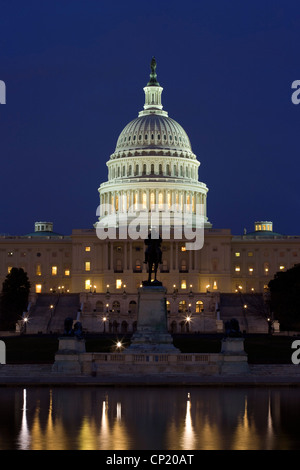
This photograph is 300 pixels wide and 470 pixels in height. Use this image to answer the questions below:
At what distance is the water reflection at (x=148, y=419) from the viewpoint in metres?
36.2

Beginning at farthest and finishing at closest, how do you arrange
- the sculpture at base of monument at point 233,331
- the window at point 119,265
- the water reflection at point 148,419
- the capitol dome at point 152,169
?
1. the capitol dome at point 152,169
2. the window at point 119,265
3. the sculpture at base of monument at point 233,331
4. the water reflection at point 148,419

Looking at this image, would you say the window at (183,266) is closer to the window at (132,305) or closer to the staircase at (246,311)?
the staircase at (246,311)

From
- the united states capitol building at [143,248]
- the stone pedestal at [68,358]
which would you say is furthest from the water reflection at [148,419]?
the united states capitol building at [143,248]

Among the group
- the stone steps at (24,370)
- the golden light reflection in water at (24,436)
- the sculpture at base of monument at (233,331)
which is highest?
the sculpture at base of monument at (233,331)

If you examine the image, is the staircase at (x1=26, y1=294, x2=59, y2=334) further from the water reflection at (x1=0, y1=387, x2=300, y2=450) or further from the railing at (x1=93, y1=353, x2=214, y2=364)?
the water reflection at (x1=0, y1=387, x2=300, y2=450)

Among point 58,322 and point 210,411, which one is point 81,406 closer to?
point 210,411

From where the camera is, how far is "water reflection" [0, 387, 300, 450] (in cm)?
3622

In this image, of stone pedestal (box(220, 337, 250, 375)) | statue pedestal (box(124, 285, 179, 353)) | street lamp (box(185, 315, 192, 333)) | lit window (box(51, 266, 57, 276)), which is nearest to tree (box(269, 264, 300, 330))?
street lamp (box(185, 315, 192, 333))

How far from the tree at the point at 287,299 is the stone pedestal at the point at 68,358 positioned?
54245 mm

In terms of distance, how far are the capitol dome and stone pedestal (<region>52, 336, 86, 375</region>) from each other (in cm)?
12410

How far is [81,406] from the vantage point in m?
47.0

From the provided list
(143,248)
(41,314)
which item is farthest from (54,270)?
(41,314)

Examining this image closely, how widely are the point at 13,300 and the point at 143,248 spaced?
3857 cm
